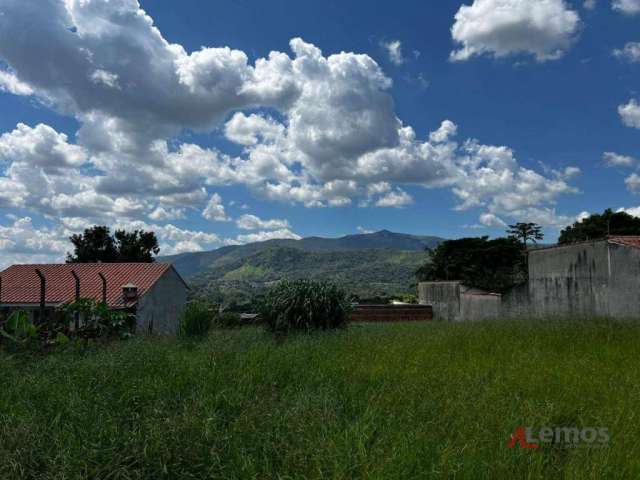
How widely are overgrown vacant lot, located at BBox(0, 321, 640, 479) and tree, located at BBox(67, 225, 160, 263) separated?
44.0 m

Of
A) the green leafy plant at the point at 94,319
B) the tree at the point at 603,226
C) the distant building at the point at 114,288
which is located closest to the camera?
the green leafy plant at the point at 94,319

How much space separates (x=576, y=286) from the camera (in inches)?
632

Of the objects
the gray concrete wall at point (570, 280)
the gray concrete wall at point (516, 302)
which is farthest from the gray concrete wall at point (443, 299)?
the gray concrete wall at point (570, 280)

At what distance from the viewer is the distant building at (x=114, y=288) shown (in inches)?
1143

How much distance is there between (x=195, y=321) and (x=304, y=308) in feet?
8.64

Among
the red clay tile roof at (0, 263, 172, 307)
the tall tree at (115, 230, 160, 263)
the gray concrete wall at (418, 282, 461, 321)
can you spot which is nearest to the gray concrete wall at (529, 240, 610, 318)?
the gray concrete wall at (418, 282, 461, 321)

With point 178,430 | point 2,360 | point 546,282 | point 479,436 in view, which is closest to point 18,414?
point 178,430

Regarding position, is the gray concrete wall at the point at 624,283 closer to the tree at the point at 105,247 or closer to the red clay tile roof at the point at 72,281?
the red clay tile roof at the point at 72,281

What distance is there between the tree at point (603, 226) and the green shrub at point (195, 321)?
35.8m

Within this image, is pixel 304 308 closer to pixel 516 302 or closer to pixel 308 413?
pixel 308 413

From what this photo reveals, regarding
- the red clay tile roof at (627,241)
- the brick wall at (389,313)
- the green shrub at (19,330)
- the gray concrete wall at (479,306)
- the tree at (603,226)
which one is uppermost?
the tree at (603,226)

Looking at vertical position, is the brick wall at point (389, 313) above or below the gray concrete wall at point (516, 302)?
below

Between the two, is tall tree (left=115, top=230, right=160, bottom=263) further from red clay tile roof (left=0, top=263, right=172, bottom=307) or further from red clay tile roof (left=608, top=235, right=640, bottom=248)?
red clay tile roof (left=608, top=235, right=640, bottom=248)

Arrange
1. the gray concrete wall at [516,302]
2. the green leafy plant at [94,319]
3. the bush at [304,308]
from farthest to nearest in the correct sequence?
the gray concrete wall at [516,302] → the bush at [304,308] → the green leafy plant at [94,319]
